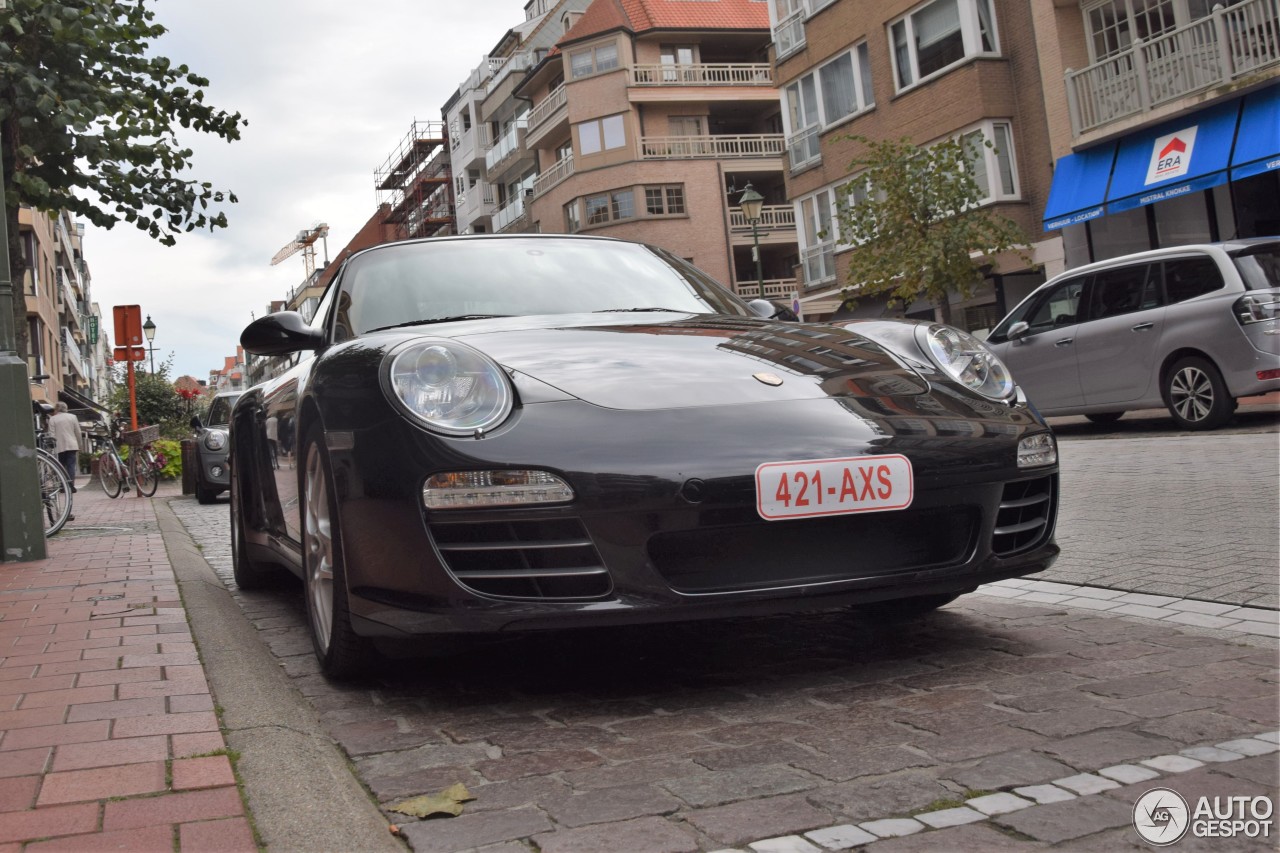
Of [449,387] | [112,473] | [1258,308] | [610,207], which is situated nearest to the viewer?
[449,387]

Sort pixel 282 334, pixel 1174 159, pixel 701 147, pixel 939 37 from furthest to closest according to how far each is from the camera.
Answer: pixel 701 147 → pixel 939 37 → pixel 1174 159 → pixel 282 334

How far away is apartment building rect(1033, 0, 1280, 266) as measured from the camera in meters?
17.6

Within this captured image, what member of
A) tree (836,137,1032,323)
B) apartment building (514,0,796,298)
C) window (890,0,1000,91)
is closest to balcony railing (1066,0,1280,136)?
tree (836,137,1032,323)

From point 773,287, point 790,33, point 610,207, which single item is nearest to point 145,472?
point 790,33

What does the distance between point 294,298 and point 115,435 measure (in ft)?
360

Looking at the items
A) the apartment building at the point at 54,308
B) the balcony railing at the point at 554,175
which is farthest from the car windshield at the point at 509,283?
the balcony railing at the point at 554,175

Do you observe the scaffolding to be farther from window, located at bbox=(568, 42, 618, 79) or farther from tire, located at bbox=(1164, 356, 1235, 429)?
tire, located at bbox=(1164, 356, 1235, 429)

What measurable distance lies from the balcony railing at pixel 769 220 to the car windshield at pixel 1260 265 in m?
37.5

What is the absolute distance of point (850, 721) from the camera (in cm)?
273

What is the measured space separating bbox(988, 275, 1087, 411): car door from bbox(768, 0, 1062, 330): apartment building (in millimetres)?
8431

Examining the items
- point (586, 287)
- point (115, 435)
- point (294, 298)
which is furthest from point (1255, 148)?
point (294, 298)

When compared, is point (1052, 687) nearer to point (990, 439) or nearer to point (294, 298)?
point (990, 439)

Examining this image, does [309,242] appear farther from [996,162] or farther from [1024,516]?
[1024,516]

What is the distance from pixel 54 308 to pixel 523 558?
2215 inches
